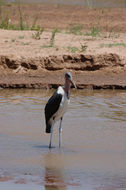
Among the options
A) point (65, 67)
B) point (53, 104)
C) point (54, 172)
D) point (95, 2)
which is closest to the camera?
point (54, 172)

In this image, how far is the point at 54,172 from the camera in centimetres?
667

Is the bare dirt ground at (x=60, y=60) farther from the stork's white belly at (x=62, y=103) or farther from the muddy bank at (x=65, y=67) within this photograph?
the stork's white belly at (x=62, y=103)

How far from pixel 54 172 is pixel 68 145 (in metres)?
1.23

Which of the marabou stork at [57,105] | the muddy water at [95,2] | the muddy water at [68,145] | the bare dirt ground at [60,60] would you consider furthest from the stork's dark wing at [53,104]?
the muddy water at [95,2]

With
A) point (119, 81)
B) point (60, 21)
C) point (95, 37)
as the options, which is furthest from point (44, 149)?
point (60, 21)

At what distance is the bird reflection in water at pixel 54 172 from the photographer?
6160mm

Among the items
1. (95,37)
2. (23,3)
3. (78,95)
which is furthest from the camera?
(23,3)

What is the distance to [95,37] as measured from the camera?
1481cm

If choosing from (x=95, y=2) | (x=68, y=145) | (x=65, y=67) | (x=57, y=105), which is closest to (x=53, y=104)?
(x=57, y=105)

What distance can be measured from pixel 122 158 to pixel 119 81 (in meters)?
5.30

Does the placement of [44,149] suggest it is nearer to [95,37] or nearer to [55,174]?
[55,174]

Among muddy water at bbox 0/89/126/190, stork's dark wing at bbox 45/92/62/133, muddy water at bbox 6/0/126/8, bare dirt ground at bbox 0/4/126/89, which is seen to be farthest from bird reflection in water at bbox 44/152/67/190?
muddy water at bbox 6/0/126/8

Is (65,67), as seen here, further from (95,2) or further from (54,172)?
(95,2)

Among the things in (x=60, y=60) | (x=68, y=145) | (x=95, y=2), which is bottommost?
(x=68, y=145)
